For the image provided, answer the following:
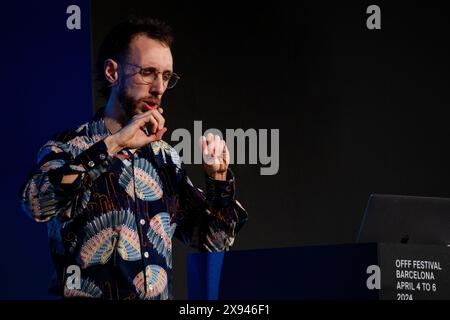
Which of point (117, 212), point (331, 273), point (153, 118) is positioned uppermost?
point (153, 118)

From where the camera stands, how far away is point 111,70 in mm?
3385

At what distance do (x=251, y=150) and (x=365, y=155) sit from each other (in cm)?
59

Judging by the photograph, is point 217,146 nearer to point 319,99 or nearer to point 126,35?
point 126,35

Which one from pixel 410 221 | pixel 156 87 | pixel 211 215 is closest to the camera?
pixel 410 221

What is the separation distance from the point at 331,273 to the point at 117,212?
2.99ft

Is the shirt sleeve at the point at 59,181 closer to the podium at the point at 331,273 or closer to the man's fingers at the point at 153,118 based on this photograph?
the man's fingers at the point at 153,118

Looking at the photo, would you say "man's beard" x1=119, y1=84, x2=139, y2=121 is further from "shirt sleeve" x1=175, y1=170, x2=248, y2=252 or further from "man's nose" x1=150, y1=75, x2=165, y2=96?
"shirt sleeve" x1=175, y1=170, x2=248, y2=252

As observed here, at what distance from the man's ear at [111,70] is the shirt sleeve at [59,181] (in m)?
0.49

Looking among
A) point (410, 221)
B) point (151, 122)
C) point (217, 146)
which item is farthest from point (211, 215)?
point (410, 221)

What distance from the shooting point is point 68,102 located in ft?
12.1

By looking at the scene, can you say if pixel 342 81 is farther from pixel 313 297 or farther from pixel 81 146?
pixel 313 297

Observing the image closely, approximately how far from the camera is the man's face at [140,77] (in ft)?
10.7

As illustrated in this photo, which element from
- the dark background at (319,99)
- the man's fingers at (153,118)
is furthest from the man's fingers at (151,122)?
the dark background at (319,99)
